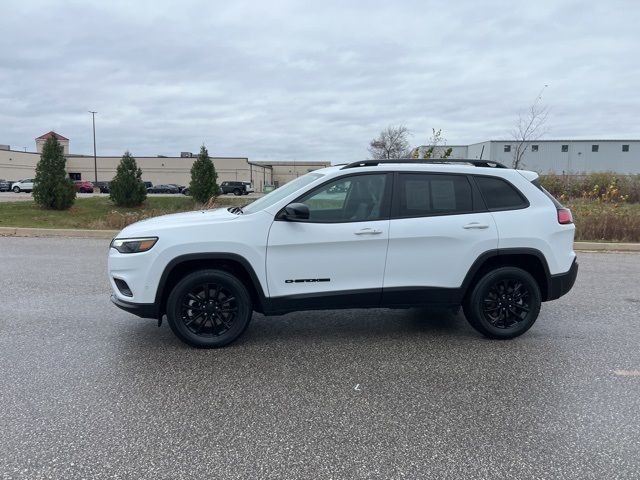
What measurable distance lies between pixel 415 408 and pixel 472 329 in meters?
2.11

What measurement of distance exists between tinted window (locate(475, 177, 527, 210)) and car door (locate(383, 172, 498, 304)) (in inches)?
5.3

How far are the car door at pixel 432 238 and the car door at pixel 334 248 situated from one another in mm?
127

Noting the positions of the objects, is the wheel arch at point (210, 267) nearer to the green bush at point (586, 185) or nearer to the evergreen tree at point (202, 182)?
the green bush at point (586, 185)

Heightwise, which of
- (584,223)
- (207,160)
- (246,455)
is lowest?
(246,455)

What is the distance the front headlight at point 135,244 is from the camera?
438cm

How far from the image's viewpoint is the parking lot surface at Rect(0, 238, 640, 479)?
2.85 meters

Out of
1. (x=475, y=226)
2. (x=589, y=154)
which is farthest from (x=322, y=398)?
(x=589, y=154)

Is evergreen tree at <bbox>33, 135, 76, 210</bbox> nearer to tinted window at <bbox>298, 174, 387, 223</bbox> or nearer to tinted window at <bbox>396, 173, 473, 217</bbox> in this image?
tinted window at <bbox>298, 174, 387, 223</bbox>

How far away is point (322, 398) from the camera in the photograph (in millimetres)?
3648

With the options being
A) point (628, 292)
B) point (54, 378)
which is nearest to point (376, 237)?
point (54, 378)

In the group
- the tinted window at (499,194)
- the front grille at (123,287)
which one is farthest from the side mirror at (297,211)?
the tinted window at (499,194)

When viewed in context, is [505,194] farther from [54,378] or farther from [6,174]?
[6,174]

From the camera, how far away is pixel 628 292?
7.15 m

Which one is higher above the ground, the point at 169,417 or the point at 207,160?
the point at 207,160
